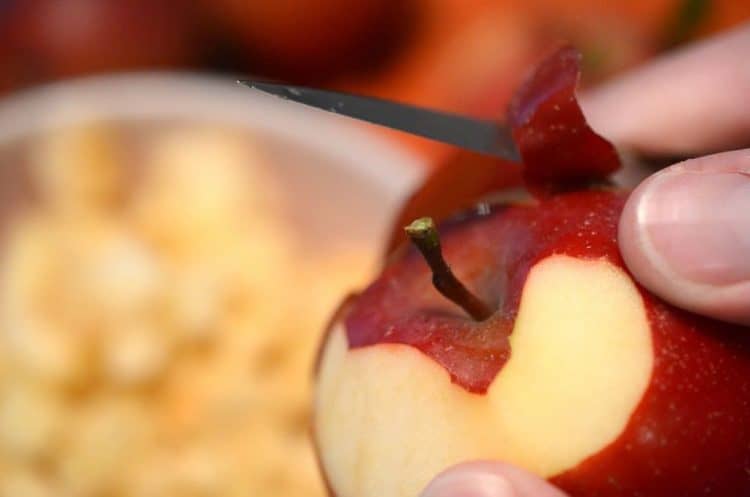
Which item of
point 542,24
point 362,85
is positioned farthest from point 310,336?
point 542,24

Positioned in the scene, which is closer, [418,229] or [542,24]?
[418,229]

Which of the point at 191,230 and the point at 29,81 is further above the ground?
the point at 29,81

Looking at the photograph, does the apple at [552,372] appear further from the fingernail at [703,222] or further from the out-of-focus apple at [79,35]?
the out-of-focus apple at [79,35]

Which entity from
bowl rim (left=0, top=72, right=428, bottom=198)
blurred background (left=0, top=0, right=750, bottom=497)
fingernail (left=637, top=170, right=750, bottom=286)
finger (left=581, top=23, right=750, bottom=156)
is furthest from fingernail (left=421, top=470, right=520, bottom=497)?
bowl rim (left=0, top=72, right=428, bottom=198)

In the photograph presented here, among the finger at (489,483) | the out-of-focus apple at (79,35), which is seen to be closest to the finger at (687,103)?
the finger at (489,483)

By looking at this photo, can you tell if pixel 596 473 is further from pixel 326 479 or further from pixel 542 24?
pixel 542 24

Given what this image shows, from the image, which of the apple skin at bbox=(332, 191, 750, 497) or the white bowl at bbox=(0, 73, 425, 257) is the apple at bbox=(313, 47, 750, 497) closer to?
the apple skin at bbox=(332, 191, 750, 497)

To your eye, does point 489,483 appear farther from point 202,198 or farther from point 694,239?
point 202,198
